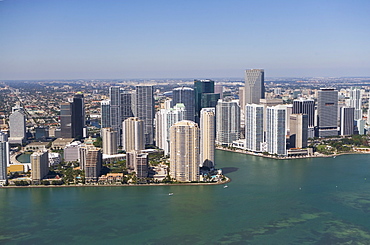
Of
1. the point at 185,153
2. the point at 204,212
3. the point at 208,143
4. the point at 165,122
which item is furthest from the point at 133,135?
the point at 204,212

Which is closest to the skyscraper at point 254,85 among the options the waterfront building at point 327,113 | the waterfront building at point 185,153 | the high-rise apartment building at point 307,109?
the high-rise apartment building at point 307,109

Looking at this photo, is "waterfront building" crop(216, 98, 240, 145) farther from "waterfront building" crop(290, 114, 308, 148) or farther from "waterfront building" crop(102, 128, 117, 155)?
"waterfront building" crop(102, 128, 117, 155)

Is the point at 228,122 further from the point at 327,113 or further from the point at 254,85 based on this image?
the point at 254,85

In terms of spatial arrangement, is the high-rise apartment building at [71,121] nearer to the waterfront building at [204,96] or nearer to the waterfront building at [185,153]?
the waterfront building at [204,96]

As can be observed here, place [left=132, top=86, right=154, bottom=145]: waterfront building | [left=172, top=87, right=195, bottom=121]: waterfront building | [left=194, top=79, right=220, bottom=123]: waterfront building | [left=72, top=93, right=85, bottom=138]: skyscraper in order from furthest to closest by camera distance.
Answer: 1. [left=194, top=79, right=220, bottom=123]: waterfront building
2. [left=172, top=87, right=195, bottom=121]: waterfront building
3. [left=72, top=93, right=85, bottom=138]: skyscraper
4. [left=132, top=86, right=154, bottom=145]: waterfront building

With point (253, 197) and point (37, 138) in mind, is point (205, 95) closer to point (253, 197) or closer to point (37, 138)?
point (37, 138)

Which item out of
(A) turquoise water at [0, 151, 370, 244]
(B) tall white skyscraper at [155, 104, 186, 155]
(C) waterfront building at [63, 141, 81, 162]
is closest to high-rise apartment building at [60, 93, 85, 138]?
(B) tall white skyscraper at [155, 104, 186, 155]
